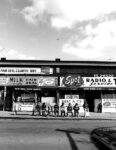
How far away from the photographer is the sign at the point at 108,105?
27953 millimetres

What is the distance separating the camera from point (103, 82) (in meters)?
28.6

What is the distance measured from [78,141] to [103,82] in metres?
18.7

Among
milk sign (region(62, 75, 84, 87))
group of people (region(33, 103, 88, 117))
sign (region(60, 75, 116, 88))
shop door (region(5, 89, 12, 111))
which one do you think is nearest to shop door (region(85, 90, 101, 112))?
sign (region(60, 75, 116, 88))

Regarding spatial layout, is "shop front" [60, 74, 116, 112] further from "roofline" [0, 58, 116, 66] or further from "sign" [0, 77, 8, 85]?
"sign" [0, 77, 8, 85]

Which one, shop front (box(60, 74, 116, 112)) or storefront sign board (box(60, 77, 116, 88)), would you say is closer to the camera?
shop front (box(60, 74, 116, 112))

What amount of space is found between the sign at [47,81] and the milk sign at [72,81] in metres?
0.99

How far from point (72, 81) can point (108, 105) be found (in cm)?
483

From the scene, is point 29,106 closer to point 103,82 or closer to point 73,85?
point 73,85

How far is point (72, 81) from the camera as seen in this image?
28.4 m

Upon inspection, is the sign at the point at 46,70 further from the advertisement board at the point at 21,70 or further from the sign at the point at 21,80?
the sign at the point at 21,80

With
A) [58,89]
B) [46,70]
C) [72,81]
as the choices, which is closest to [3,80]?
[46,70]

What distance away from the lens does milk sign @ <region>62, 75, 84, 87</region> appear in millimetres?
28375

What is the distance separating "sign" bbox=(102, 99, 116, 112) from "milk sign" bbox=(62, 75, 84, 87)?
3.37m

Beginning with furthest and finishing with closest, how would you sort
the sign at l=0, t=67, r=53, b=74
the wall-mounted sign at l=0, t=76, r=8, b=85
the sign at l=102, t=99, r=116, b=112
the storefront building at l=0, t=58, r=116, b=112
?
the sign at l=0, t=67, r=53, b=74
the wall-mounted sign at l=0, t=76, r=8, b=85
the storefront building at l=0, t=58, r=116, b=112
the sign at l=102, t=99, r=116, b=112
